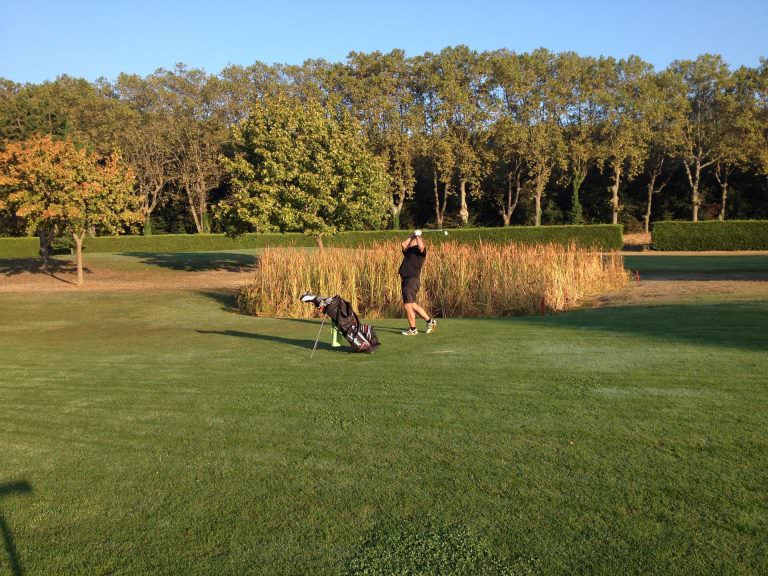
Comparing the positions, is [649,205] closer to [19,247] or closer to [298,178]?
[298,178]

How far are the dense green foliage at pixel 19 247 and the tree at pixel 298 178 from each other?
21167 millimetres

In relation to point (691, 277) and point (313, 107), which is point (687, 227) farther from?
point (313, 107)

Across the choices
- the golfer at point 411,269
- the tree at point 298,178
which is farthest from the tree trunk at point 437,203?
the golfer at point 411,269

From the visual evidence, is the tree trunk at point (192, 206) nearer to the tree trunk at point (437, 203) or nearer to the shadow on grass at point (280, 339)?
the tree trunk at point (437, 203)

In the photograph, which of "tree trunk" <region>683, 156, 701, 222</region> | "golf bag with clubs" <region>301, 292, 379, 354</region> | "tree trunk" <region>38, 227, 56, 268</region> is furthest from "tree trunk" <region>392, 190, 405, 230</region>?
"golf bag with clubs" <region>301, 292, 379, 354</region>

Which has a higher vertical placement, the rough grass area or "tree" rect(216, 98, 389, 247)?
"tree" rect(216, 98, 389, 247)

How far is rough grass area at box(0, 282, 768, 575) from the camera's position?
3357 millimetres

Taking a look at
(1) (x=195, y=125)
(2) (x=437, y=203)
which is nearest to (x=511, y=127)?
(2) (x=437, y=203)

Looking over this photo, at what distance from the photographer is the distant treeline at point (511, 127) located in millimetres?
49156

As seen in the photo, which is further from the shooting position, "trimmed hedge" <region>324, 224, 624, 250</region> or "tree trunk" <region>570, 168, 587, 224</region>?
"tree trunk" <region>570, 168, 587, 224</region>

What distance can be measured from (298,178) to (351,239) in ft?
56.3

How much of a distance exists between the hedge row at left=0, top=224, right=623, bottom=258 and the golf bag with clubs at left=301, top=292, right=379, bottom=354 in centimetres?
2961

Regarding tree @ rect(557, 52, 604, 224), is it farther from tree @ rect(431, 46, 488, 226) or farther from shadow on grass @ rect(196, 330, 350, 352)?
shadow on grass @ rect(196, 330, 350, 352)

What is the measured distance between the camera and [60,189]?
2212 centimetres
